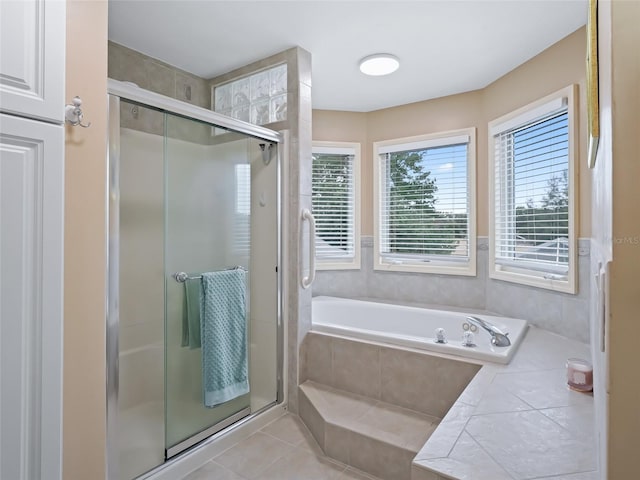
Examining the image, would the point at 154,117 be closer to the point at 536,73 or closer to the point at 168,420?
the point at 168,420

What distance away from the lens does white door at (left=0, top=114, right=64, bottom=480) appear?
0.93 metres

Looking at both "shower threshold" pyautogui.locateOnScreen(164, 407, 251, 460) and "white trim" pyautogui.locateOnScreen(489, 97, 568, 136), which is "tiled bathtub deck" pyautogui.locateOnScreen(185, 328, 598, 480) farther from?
"white trim" pyautogui.locateOnScreen(489, 97, 568, 136)

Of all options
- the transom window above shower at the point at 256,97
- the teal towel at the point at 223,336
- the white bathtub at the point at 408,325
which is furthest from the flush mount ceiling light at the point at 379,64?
the white bathtub at the point at 408,325

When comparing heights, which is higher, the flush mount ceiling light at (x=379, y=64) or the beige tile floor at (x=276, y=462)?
the flush mount ceiling light at (x=379, y=64)

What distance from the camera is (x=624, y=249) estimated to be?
2.01 ft

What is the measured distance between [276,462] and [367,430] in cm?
Answer: 50

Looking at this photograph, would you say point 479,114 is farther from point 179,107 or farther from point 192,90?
point 179,107

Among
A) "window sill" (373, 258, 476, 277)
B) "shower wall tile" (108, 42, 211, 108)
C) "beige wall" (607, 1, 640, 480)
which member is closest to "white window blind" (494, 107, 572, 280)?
"window sill" (373, 258, 476, 277)

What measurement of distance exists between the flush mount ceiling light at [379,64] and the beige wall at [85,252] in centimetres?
182

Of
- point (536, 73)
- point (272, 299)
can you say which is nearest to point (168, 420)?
point (272, 299)

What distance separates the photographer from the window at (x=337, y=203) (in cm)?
375

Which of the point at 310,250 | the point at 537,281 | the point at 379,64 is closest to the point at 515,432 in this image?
the point at 310,250

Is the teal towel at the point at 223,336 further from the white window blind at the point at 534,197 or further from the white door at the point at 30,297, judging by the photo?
the white window blind at the point at 534,197

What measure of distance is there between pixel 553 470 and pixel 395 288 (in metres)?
2.53
